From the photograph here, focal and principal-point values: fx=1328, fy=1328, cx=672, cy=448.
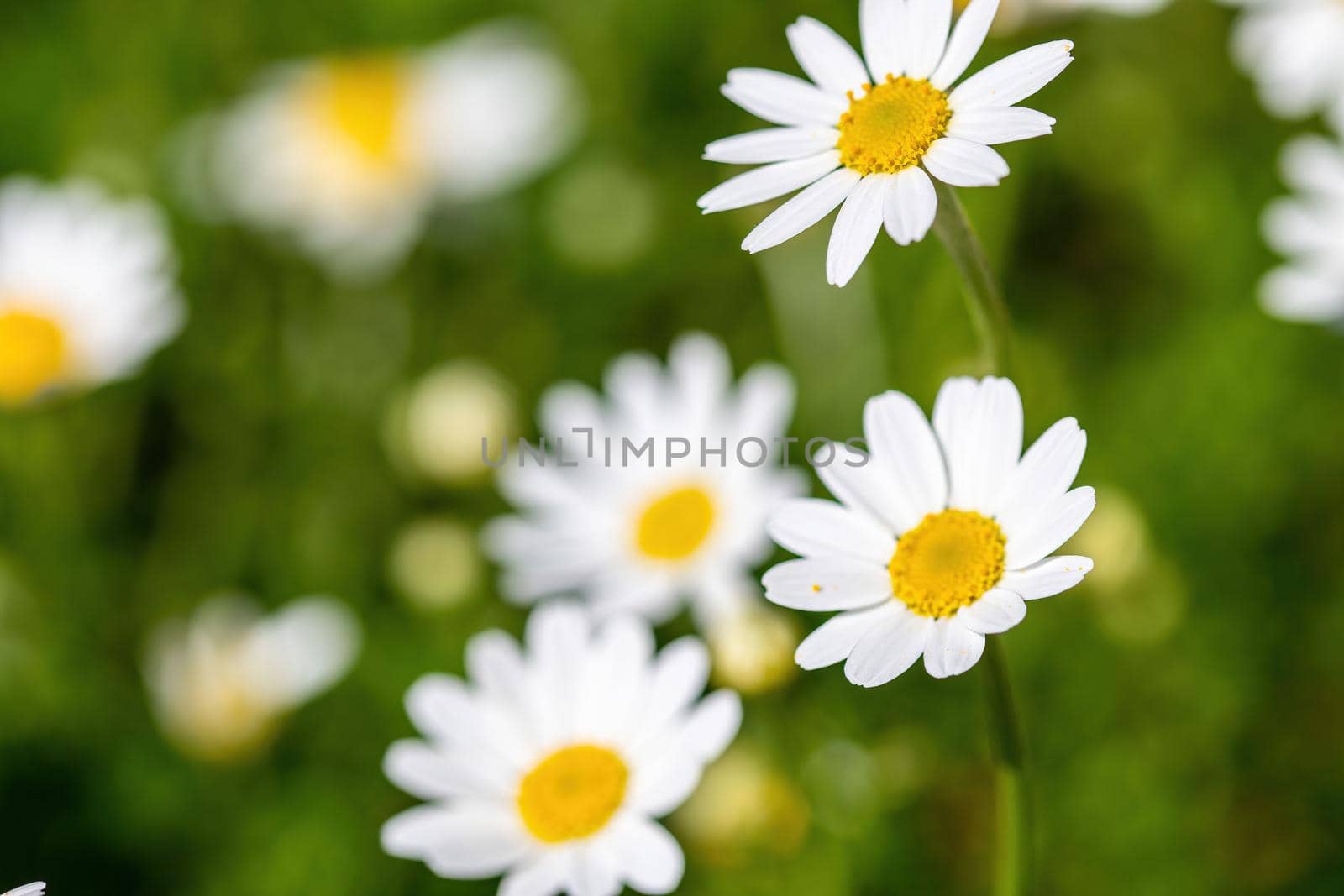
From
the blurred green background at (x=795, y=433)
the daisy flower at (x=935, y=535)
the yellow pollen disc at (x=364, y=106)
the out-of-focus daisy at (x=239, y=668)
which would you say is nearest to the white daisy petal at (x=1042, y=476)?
the daisy flower at (x=935, y=535)

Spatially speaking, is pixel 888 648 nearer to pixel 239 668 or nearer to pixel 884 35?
pixel 884 35

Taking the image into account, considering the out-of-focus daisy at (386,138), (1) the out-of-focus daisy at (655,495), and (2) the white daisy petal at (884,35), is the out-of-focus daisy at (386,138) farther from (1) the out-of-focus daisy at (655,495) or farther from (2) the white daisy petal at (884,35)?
(2) the white daisy petal at (884,35)

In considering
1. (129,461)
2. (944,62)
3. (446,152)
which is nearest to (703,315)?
(446,152)

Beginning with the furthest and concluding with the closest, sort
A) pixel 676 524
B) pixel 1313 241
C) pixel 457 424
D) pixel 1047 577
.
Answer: pixel 457 424 < pixel 676 524 < pixel 1313 241 < pixel 1047 577

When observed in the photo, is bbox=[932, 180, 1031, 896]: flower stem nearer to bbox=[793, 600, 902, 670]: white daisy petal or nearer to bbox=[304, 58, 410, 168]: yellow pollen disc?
bbox=[793, 600, 902, 670]: white daisy petal

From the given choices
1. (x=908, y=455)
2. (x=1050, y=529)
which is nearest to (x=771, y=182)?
(x=908, y=455)

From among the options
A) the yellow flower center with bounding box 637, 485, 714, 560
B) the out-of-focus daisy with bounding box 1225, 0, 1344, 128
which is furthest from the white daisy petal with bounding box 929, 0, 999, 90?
the out-of-focus daisy with bounding box 1225, 0, 1344, 128

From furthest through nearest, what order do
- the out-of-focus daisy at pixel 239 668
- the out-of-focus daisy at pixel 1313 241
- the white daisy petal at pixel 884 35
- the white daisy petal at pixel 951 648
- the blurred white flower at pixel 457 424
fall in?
the blurred white flower at pixel 457 424, the out-of-focus daisy at pixel 239 668, the out-of-focus daisy at pixel 1313 241, the white daisy petal at pixel 884 35, the white daisy petal at pixel 951 648
